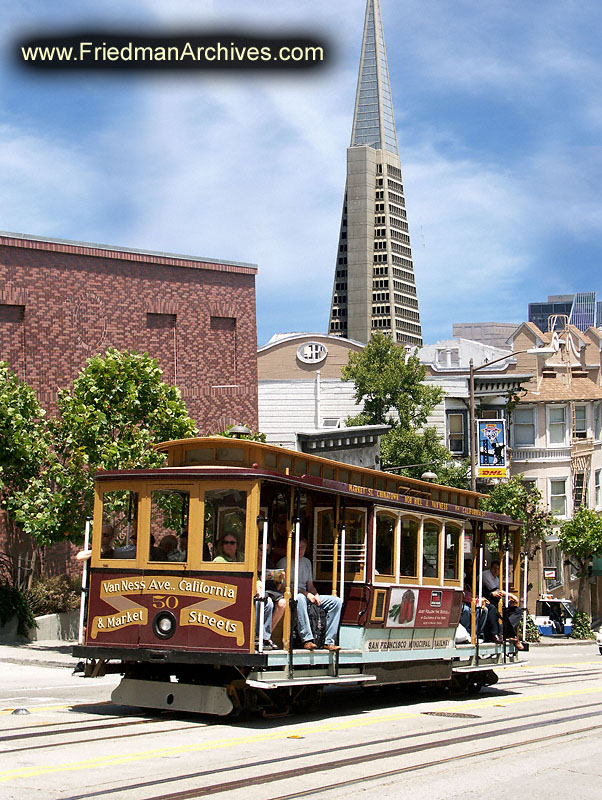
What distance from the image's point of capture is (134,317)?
32.7 meters

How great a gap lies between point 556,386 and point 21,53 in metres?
43.3

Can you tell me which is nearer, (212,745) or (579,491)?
(212,745)

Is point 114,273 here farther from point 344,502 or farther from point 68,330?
point 344,502

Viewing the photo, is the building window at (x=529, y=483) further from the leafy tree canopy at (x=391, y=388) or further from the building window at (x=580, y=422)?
the leafy tree canopy at (x=391, y=388)

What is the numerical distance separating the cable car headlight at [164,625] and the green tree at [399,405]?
110 feet

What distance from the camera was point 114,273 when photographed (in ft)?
106

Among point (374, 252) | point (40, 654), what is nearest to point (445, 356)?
point (40, 654)

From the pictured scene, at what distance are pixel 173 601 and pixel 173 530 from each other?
117 cm

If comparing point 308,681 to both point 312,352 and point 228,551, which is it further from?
point 312,352

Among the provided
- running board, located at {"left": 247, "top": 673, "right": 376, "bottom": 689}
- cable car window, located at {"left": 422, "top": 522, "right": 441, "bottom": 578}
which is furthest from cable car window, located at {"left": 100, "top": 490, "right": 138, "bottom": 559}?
cable car window, located at {"left": 422, "top": 522, "right": 441, "bottom": 578}

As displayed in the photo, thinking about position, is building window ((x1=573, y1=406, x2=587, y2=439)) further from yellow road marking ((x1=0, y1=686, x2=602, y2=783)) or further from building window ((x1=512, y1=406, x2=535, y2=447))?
yellow road marking ((x1=0, y1=686, x2=602, y2=783))

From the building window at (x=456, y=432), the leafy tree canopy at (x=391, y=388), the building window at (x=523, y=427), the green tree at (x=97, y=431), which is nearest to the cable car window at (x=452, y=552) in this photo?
the green tree at (x=97, y=431)

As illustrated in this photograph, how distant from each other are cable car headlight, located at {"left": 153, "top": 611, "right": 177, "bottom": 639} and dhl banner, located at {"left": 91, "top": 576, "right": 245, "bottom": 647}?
0.29ft

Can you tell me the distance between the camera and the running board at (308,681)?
38.8ft
